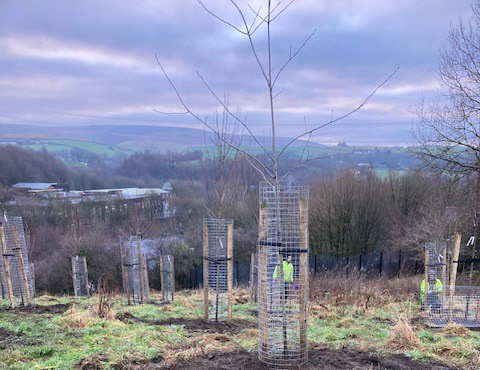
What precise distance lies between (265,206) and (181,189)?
27660 millimetres

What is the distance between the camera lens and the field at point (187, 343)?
378 centimetres

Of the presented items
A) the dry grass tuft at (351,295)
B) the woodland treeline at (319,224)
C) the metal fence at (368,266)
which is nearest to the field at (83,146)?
the woodland treeline at (319,224)

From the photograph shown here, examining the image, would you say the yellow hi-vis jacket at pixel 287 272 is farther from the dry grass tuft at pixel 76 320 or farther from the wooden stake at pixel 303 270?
the dry grass tuft at pixel 76 320

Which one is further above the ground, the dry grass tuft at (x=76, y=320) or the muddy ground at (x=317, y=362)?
the muddy ground at (x=317, y=362)

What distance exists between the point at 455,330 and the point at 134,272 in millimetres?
7881

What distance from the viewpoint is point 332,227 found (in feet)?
75.8

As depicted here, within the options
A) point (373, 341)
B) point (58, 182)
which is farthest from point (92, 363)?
point (58, 182)

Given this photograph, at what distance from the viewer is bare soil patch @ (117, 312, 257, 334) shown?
20.1 ft

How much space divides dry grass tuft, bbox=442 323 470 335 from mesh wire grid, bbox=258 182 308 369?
3.42 m

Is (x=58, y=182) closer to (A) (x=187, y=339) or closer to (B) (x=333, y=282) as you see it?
(B) (x=333, y=282)

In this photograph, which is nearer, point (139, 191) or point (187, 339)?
point (187, 339)

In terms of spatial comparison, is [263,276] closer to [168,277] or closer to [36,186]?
[168,277]

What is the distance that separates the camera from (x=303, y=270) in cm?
353

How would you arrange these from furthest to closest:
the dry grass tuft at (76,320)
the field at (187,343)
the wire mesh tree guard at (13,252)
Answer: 1. the wire mesh tree guard at (13,252)
2. the dry grass tuft at (76,320)
3. the field at (187,343)
